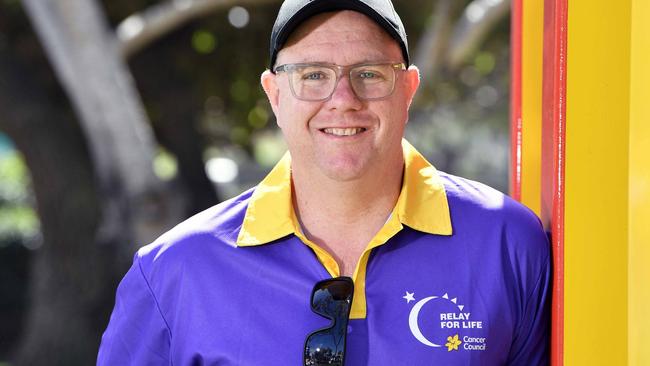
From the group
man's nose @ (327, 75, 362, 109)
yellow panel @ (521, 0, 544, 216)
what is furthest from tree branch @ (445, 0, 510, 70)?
man's nose @ (327, 75, 362, 109)

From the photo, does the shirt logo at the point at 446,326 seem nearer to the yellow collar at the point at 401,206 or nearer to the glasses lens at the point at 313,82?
the yellow collar at the point at 401,206

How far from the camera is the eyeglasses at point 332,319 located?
2115 millimetres

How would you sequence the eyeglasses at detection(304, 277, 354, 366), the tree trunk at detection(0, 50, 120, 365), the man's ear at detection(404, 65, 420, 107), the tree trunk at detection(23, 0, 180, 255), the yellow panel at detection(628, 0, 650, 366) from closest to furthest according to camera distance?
the yellow panel at detection(628, 0, 650, 366)
the eyeglasses at detection(304, 277, 354, 366)
the man's ear at detection(404, 65, 420, 107)
the tree trunk at detection(23, 0, 180, 255)
the tree trunk at detection(0, 50, 120, 365)

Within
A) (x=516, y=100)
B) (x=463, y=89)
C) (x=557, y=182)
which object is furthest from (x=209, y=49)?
(x=557, y=182)

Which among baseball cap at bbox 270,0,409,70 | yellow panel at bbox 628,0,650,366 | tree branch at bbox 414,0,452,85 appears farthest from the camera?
tree branch at bbox 414,0,452,85

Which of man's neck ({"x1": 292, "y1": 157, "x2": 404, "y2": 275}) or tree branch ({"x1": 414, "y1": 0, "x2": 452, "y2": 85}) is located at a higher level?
tree branch ({"x1": 414, "y1": 0, "x2": 452, "y2": 85})

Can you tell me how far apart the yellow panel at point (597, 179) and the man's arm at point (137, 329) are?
2.94 ft

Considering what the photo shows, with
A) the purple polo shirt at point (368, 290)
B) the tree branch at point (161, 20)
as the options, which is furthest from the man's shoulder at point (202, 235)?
the tree branch at point (161, 20)

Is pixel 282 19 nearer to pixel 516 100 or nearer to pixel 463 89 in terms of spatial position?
pixel 516 100

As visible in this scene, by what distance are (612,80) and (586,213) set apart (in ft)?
0.82

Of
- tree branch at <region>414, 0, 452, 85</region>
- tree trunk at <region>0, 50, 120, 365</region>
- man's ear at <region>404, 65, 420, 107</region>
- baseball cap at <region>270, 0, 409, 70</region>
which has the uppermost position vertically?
tree branch at <region>414, 0, 452, 85</region>

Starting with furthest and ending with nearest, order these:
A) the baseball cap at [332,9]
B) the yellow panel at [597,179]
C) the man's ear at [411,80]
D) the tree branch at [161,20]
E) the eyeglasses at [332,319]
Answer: the tree branch at [161,20], the man's ear at [411,80], the baseball cap at [332,9], the eyeglasses at [332,319], the yellow panel at [597,179]

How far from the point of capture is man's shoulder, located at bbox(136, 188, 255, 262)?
2.29 m

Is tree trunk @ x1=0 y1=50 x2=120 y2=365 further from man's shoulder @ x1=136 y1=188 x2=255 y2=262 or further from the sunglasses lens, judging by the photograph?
the sunglasses lens
